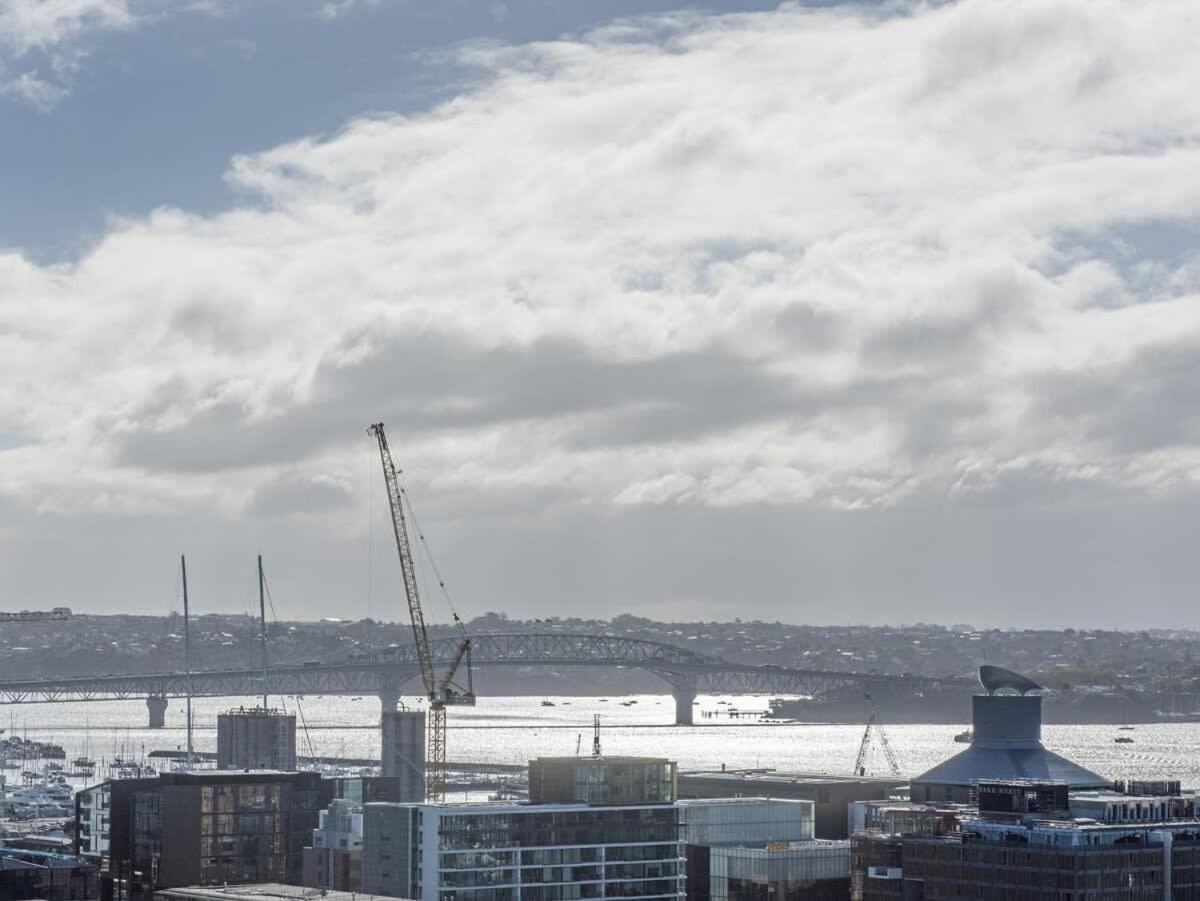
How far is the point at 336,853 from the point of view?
13675 centimetres

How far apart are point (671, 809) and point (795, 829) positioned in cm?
1719

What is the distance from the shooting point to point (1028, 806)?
412ft

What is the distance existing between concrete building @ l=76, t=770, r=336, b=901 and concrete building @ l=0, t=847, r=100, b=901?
597 cm

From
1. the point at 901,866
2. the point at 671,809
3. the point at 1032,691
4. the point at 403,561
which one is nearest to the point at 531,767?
the point at 671,809

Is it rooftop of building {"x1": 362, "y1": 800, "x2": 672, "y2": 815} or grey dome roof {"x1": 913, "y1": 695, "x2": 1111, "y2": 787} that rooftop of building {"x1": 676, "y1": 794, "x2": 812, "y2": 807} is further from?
grey dome roof {"x1": 913, "y1": 695, "x2": 1111, "y2": 787}

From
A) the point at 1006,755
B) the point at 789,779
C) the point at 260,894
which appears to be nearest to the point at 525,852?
the point at 260,894

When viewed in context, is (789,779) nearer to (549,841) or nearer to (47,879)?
(549,841)

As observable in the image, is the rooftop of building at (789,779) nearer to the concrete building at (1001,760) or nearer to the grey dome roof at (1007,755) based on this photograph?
the concrete building at (1001,760)

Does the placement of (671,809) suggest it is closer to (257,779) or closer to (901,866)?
(901,866)

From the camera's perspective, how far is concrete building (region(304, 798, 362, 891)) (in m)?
135

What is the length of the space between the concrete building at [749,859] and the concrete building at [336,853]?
19.9m

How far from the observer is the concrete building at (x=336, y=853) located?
444ft

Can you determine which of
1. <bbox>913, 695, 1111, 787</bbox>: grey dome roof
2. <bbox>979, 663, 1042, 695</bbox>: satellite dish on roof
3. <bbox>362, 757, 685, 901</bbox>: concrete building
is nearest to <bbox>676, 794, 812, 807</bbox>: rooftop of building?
<bbox>362, 757, 685, 901</bbox>: concrete building

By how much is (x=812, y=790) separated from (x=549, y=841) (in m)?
37.9
